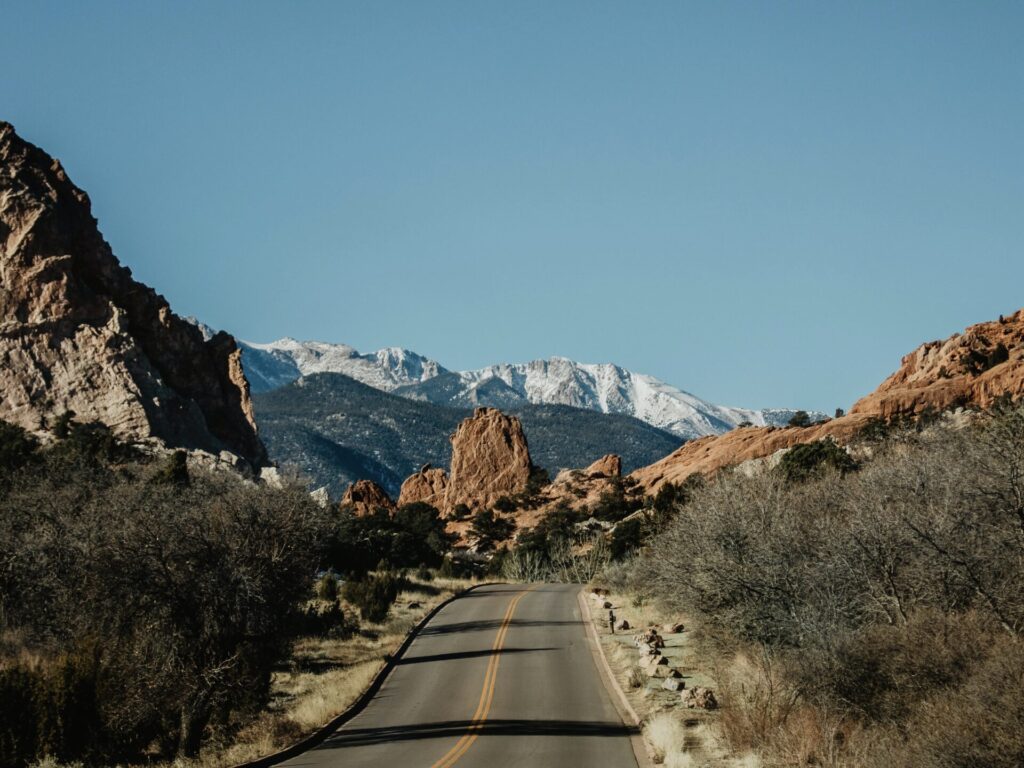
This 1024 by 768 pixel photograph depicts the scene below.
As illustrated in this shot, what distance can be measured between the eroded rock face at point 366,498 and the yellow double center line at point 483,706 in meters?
53.4

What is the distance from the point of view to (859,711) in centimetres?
1702

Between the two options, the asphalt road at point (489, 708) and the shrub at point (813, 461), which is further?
the shrub at point (813, 461)

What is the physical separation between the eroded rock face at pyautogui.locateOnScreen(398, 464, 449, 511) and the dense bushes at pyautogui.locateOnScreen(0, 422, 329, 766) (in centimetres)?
8388

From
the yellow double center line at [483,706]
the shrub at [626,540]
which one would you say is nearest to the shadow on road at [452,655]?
the yellow double center line at [483,706]

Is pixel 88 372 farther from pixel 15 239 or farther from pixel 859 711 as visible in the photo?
pixel 859 711

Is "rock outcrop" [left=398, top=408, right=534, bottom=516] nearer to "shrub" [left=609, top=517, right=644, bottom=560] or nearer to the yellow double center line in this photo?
"shrub" [left=609, top=517, right=644, bottom=560]

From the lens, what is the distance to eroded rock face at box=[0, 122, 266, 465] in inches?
3302

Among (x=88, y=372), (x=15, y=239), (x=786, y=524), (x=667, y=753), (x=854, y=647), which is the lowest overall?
(x=667, y=753)

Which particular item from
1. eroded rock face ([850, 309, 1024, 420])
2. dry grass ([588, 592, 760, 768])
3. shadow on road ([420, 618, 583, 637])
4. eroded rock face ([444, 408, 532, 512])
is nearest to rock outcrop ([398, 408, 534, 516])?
eroded rock face ([444, 408, 532, 512])

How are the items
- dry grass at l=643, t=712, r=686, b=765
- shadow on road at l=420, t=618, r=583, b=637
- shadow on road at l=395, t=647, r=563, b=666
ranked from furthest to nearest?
1. shadow on road at l=420, t=618, r=583, b=637
2. shadow on road at l=395, t=647, r=563, b=666
3. dry grass at l=643, t=712, r=686, b=765

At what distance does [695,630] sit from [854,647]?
13494 millimetres

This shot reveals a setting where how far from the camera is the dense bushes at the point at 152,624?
19.6 metres

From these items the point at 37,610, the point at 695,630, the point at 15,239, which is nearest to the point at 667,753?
the point at 695,630

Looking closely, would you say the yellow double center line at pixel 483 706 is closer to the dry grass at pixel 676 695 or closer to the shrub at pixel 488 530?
the dry grass at pixel 676 695
